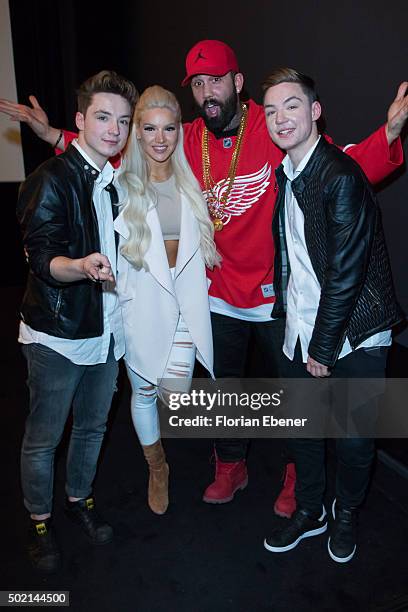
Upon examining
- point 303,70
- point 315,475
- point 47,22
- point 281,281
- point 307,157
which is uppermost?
point 47,22

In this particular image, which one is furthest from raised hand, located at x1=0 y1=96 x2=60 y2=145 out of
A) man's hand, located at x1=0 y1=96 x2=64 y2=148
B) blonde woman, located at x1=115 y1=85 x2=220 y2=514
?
blonde woman, located at x1=115 y1=85 x2=220 y2=514

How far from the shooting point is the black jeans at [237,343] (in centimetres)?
215

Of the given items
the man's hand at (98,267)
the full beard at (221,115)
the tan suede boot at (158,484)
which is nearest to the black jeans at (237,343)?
the tan suede boot at (158,484)

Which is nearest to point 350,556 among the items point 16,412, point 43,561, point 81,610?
point 81,610

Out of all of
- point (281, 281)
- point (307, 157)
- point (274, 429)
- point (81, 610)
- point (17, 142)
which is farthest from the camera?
point (17, 142)

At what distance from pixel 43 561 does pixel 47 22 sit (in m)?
4.56

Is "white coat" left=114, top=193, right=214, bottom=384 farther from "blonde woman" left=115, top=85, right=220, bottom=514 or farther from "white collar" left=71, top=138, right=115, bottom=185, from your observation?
"white collar" left=71, top=138, right=115, bottom=185

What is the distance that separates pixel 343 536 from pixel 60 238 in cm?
141

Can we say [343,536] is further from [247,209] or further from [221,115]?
[221,115]

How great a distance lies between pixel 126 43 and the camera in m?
4.80

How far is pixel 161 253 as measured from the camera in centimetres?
192

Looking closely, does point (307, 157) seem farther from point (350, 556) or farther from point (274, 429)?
point (274, 429)

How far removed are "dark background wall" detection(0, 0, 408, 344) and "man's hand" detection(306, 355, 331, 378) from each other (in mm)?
734

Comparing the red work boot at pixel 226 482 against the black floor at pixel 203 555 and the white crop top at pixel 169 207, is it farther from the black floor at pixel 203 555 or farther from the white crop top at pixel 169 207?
the white crop top at pixel 169 207
